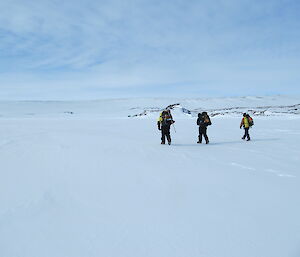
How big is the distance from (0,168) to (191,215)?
14.9ft

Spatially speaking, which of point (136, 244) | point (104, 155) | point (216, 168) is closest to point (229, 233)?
point (136, 244)

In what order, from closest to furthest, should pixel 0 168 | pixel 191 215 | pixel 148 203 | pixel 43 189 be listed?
pixel 191 215 → pixel 148 203 → pixel 43 189 → pixel 0 168

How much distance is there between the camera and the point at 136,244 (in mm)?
2510

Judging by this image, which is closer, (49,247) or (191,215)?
(49,247)

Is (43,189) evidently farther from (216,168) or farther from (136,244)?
(216,168)

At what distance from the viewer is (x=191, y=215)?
314 cm

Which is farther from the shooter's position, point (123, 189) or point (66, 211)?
point (123, 189)

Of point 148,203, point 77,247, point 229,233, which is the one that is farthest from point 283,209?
point 77,247

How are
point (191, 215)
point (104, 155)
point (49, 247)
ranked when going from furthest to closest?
point (104, 155) < point (191, 215) < point (49, 247)

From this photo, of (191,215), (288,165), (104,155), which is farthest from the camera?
(104,155)

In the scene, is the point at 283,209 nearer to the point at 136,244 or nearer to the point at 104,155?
the point at 136,244

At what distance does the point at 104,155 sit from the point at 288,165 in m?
4.99

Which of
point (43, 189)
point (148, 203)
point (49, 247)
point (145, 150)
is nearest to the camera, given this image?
point (49, 247)

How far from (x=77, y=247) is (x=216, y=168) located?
3.96 meters
